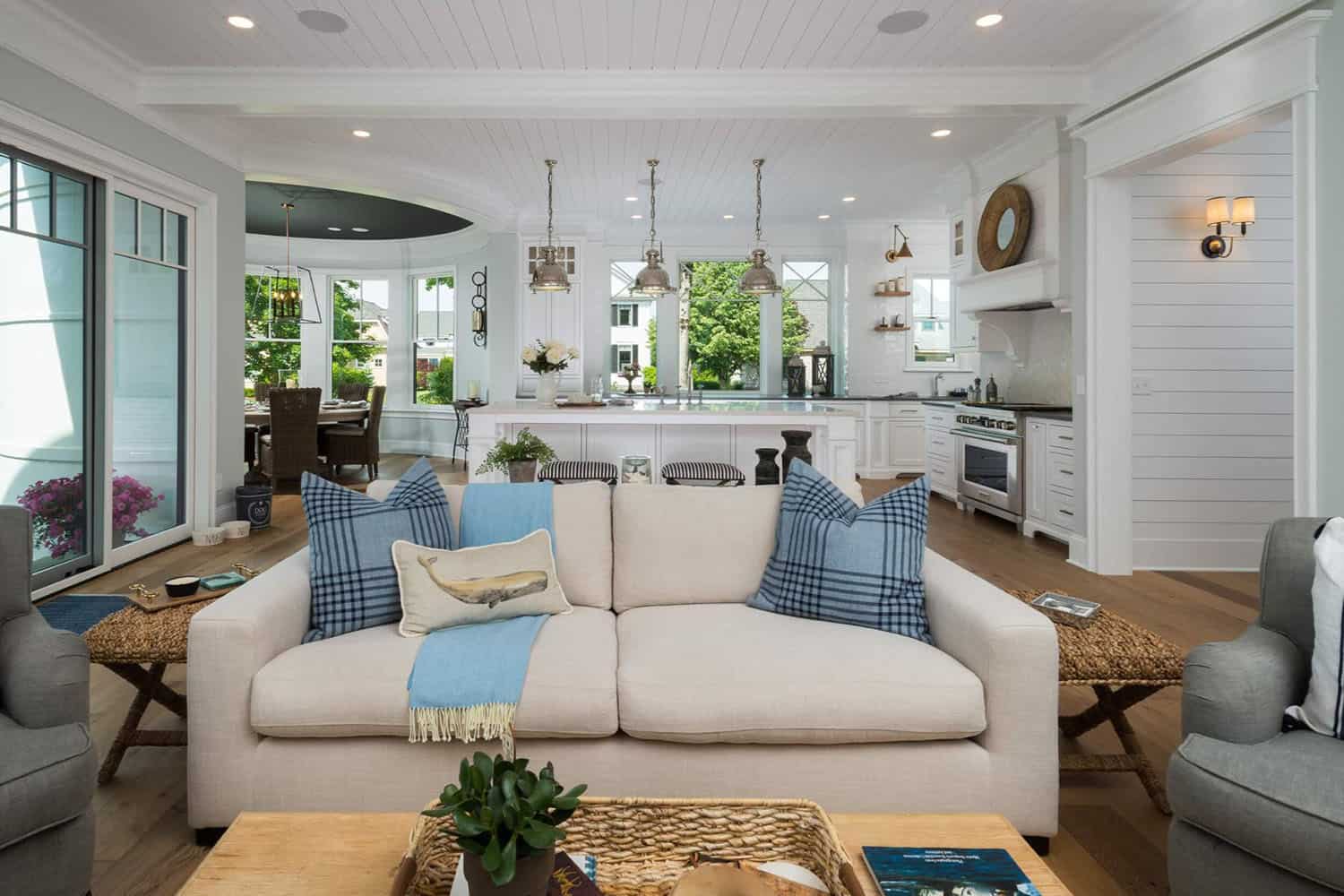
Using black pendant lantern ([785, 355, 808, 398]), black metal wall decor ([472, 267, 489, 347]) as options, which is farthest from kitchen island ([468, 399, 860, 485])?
black metal wall decor ([472, 267, 489, 347])

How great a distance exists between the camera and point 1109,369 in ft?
14.8

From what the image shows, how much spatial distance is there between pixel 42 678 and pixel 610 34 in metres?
3.67

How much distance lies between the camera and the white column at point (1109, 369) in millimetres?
4504

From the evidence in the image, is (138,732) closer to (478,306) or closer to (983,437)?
(983,437)

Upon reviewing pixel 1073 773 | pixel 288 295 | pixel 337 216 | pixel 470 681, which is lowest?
pixel 1073 773

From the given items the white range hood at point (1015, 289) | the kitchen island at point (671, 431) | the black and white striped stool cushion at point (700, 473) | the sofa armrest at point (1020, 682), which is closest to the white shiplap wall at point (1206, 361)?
the white range hood at point (1015, 289)

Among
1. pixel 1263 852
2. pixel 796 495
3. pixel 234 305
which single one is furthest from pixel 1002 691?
pixel 234 305

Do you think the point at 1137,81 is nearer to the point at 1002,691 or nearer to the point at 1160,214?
the point at 1160,214

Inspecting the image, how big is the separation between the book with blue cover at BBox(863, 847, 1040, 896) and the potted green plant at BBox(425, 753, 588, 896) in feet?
1.62

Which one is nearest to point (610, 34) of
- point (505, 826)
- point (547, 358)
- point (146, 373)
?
point (547, 358)

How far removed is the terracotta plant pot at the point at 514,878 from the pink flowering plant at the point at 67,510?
4.03m

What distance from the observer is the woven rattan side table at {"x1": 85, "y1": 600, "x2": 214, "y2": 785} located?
198 centimetres

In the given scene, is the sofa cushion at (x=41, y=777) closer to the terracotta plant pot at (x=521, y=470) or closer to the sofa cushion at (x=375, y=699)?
the sofa cushion at (x=375, y=699)

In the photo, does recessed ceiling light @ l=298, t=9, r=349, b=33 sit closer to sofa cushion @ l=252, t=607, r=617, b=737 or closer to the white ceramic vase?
the white ceramic vase
